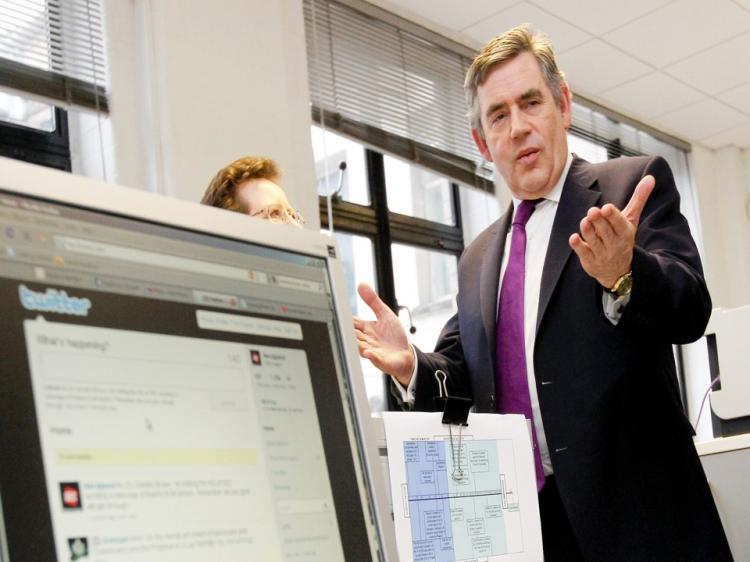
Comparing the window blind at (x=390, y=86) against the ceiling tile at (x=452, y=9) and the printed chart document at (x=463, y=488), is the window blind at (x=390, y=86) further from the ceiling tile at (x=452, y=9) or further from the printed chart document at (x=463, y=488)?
the printed chart document at (x=463, y=488)

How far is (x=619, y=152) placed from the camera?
238 inches

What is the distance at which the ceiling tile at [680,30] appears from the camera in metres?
4.73

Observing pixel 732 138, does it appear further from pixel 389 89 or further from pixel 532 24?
pixel 389 89

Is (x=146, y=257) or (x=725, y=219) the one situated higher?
(x=725, y=219)

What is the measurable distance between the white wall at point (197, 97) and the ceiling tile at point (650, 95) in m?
2.44

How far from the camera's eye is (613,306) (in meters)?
1.42

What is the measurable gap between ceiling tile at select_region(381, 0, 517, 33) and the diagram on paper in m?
3.61

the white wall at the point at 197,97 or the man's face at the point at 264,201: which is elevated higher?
the white wall at the point at 197,97

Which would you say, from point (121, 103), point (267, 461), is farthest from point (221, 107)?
point (267, 461)

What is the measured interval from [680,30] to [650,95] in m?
0.81

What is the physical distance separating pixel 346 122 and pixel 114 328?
3.72 meters

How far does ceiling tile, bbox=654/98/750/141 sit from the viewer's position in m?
5.93

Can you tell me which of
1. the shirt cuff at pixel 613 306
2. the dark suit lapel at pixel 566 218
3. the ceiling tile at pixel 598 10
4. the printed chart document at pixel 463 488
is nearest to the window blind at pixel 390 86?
the ceiling tile at pixel 598 10

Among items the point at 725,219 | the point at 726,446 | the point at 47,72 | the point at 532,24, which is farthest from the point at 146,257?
the point at 725,219
